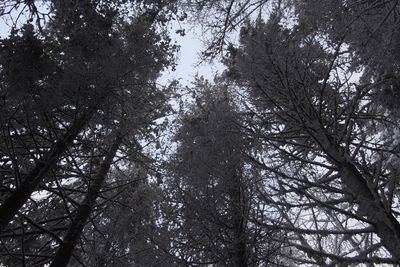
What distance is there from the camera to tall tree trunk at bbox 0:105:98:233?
527 centimetres

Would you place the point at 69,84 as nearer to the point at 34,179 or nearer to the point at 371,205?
the point at 34,179

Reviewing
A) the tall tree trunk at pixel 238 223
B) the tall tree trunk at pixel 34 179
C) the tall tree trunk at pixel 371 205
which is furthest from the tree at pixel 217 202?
the tall tree trunk at pixel 34 179

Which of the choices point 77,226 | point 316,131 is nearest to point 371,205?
point 316,131

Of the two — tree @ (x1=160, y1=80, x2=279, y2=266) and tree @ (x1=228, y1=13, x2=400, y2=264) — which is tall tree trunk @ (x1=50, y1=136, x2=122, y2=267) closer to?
tree @ (x1=160, y1=80, x2=279, y2=266)

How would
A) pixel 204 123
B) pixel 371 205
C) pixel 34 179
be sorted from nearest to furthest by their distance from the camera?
pixel 371 205, pixel 34 179, pixel 204 123

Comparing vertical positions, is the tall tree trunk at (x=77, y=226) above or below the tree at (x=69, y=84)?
below

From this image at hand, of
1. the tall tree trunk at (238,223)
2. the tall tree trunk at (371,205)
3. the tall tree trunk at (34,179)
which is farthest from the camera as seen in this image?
the tall tree trunk at (238,223)

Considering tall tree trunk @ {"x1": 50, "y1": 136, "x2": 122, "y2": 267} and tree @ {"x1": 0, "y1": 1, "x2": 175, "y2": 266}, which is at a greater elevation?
tree @ {"x1": 0, "y1": 1, "x2": 175, "y2": 266}

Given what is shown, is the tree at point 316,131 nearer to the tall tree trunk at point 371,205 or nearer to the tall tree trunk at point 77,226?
the tall tree trunk at point 371,205

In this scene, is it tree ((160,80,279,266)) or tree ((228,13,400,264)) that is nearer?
tree ((228,13,400,264))

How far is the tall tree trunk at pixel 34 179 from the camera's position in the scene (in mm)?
5273

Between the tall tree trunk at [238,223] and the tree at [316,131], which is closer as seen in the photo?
the tree at [316,131]

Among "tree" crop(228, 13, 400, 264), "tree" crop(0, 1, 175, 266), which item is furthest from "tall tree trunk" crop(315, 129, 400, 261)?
"tree" crop(0, 1, 175, 266)

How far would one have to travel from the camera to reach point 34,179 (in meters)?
5.58
